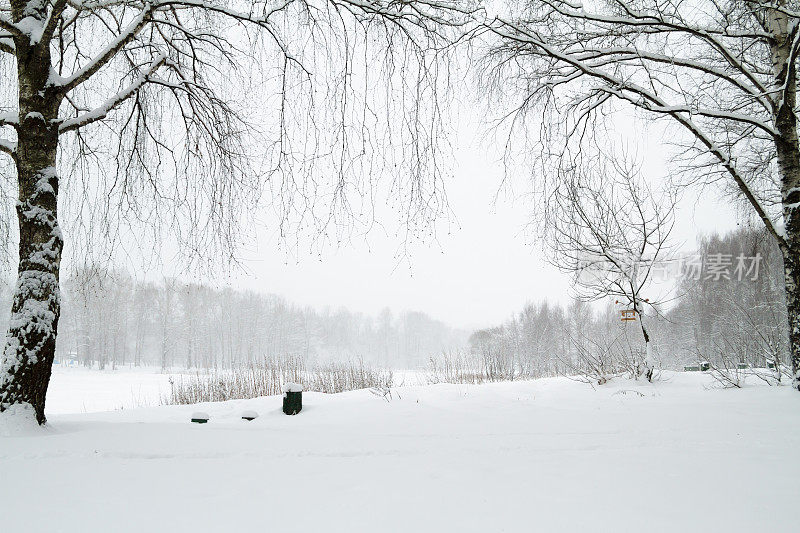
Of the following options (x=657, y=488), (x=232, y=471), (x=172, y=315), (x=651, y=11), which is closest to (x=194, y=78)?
(x=232, y=471)

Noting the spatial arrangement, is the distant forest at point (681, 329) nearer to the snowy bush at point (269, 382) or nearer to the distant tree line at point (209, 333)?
the snowy bush at point (269, 382)

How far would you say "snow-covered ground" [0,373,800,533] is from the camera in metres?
1.67

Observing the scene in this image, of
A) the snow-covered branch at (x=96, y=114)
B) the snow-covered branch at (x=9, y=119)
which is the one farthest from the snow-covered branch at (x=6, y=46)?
the snow-covered branch at (x=96, y=114)

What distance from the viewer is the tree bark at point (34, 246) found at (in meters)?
3.11

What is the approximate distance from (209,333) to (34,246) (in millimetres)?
43997

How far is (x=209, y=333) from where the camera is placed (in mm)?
42969

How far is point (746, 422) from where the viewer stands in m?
3.37

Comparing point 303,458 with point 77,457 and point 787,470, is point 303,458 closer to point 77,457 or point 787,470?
point 77,457

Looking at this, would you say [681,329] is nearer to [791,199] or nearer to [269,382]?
[791,199]

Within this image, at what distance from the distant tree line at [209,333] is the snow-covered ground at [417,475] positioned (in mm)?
26131

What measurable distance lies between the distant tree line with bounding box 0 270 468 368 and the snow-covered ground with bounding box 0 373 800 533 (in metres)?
26.1

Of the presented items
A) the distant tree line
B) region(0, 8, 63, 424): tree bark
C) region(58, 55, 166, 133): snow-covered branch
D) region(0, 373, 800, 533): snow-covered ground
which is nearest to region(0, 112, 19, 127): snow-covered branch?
region(0, 8, 63, 424): tree bark

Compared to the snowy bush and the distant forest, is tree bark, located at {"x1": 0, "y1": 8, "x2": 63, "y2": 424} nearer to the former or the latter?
the snowy bush

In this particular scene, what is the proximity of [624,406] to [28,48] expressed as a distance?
21.7 feet
